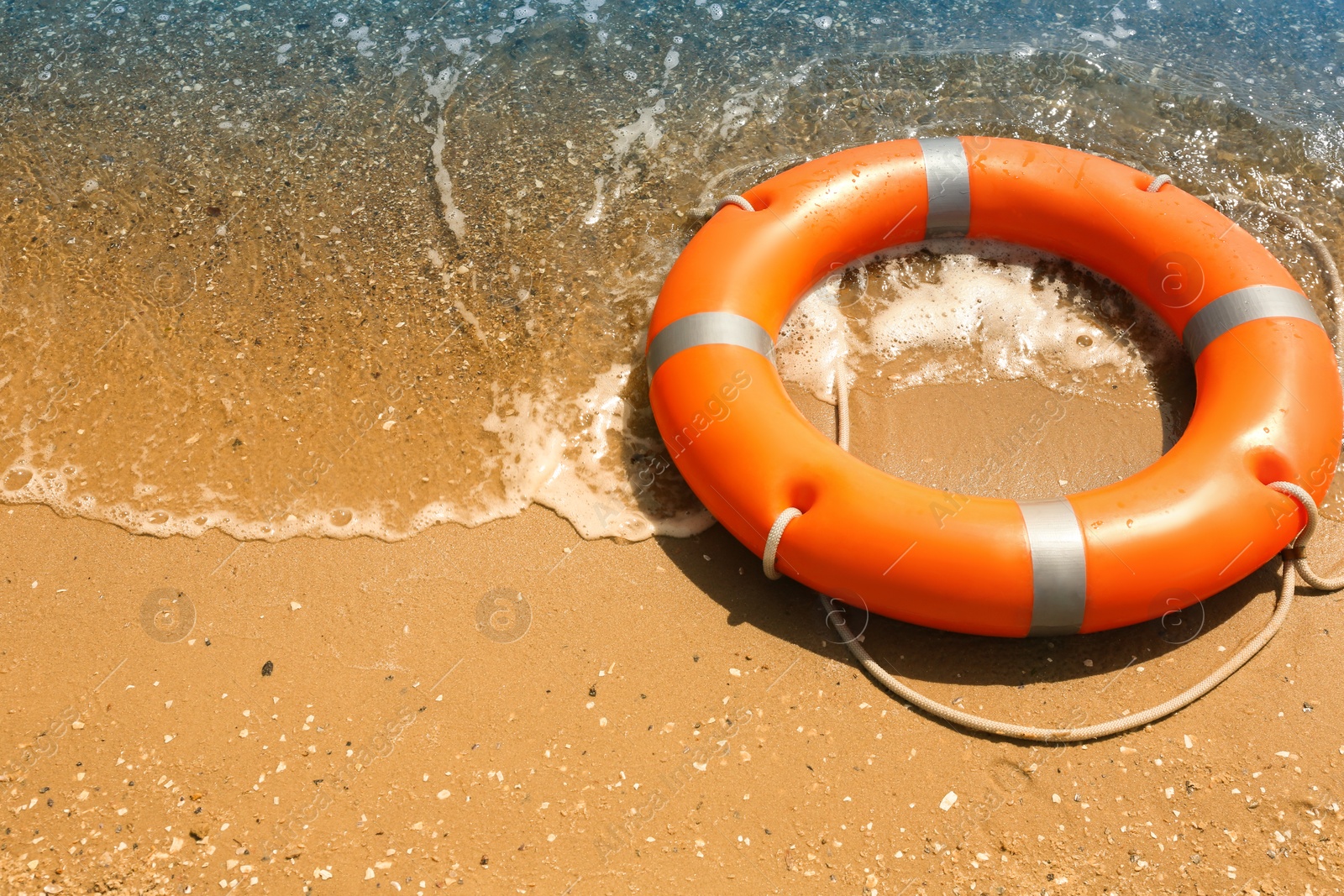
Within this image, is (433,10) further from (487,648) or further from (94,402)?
(487,648)

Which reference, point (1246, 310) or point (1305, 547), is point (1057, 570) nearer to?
point (1305, 547)

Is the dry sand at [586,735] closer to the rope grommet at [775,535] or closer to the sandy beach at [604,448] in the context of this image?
the sandy beach at [604,448]

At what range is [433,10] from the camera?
199 inches

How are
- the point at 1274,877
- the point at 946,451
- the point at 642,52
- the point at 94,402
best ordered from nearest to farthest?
the point at 1274,877, the point at 946,451, the point at 94,402, the point at 642,52

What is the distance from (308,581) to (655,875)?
1430 mm

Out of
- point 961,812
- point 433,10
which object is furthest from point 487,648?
point 433,10

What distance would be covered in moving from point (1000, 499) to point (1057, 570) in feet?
1.12

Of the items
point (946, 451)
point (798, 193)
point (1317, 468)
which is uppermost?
point (798, 193)

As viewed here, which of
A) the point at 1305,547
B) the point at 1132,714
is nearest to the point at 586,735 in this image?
the point at 1132,714

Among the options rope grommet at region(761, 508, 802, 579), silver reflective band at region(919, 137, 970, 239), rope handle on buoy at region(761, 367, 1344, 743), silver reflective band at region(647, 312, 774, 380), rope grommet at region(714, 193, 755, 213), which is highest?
silver reflective band at region(919, 137, 970, 239)

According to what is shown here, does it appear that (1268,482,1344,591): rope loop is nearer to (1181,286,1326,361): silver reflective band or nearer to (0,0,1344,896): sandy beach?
(0,0,1344,896): sandy beach

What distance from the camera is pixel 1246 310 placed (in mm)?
3008

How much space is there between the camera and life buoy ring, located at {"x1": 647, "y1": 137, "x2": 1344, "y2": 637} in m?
2.59

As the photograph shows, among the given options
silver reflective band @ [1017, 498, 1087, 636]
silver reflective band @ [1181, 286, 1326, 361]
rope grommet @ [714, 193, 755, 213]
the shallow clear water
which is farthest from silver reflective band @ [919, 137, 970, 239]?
silver reflective band @ [1017, 498, 1087, 636]
